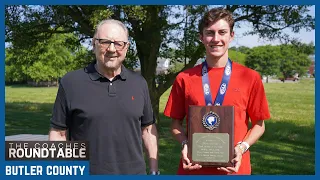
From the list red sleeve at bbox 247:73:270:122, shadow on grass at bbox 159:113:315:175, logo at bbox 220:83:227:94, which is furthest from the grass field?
logo at bbox 220:83:227:94

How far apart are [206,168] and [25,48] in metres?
10.8

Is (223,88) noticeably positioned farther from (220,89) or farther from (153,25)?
(153,25)

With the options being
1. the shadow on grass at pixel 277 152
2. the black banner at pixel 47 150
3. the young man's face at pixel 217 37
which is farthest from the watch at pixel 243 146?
the shadow on grass at pixel 277 152

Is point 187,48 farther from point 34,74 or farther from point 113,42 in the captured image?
point 34,74

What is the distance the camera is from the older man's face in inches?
122

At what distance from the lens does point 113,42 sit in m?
3.12

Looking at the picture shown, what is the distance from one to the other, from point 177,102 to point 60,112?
84cm

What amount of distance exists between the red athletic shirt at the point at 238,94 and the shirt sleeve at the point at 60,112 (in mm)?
815

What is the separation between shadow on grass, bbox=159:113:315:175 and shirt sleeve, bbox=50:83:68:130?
17.1ft

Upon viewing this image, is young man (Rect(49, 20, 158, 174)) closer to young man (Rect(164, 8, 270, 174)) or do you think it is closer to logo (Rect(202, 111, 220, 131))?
young man (Rect(164, 8, 270, 174))

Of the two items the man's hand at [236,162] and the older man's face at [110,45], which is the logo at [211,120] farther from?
the older man's face at [110,45]

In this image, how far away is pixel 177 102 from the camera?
3264mm

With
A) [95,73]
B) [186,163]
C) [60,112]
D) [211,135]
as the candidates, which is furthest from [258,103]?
[60,112]

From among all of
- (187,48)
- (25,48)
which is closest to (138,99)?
(187,48)
